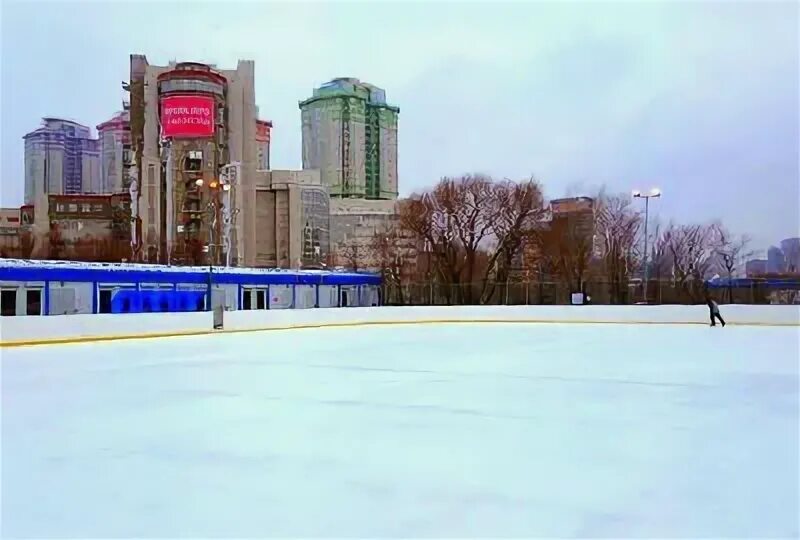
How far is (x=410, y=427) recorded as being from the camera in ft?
17.0

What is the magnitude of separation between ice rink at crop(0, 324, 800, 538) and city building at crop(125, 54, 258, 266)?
38.4 meters

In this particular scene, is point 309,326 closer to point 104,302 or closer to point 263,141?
point 104,302

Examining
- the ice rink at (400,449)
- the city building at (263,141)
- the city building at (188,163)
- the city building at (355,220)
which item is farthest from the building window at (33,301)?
the city building at (263,141)

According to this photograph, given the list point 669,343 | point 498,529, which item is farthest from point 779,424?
point 669,343

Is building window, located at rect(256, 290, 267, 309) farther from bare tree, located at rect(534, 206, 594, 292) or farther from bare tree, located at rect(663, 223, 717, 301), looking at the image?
bare tree, located at rect(663, 223, 717, 301)

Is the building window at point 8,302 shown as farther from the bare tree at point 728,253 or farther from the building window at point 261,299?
the bare tree at point 728,253

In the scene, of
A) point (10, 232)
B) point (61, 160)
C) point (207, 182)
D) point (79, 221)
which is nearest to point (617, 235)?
point (207, 182)

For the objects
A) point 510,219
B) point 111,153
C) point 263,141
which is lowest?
point 510,219

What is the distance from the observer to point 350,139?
2894 inches

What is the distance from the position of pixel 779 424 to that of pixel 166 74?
50994mm

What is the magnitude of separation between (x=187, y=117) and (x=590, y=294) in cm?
3294

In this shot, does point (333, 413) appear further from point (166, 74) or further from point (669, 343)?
point (166, 74)

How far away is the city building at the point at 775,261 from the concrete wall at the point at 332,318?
37.7ft

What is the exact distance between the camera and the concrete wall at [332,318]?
1261 cm
